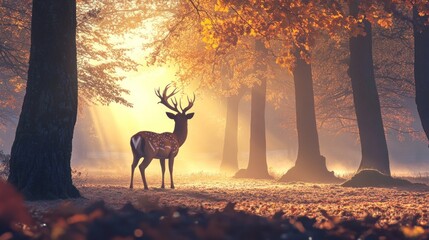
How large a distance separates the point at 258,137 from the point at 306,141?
19.2 ft

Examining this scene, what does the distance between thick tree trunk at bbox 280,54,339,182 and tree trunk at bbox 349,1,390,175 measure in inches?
113

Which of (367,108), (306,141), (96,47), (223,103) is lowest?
(306,141)

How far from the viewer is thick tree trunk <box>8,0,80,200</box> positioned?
12.7 meters

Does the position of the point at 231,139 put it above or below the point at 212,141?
below

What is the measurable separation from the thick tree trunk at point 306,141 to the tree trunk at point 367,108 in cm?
288

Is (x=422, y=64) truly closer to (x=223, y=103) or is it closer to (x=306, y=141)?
(x=306, y=141)

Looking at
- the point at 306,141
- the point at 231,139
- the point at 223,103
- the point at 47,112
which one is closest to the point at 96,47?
the point at 306,141

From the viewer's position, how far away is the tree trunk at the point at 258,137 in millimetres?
31312

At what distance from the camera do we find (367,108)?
2344 centimetres

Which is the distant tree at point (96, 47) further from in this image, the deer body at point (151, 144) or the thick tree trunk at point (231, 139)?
the thick tree trunk at point (231, 139)

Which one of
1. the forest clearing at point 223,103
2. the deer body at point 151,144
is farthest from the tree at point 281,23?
the deer body at point 151,144

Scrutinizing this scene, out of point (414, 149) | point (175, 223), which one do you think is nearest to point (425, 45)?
point (175, 223)

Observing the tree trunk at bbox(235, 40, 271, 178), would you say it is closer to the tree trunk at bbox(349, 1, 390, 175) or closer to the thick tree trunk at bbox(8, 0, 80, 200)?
the tree trunk at bbox(349, 1, 390, 175)

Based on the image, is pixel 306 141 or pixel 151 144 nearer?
pixel 151 144
